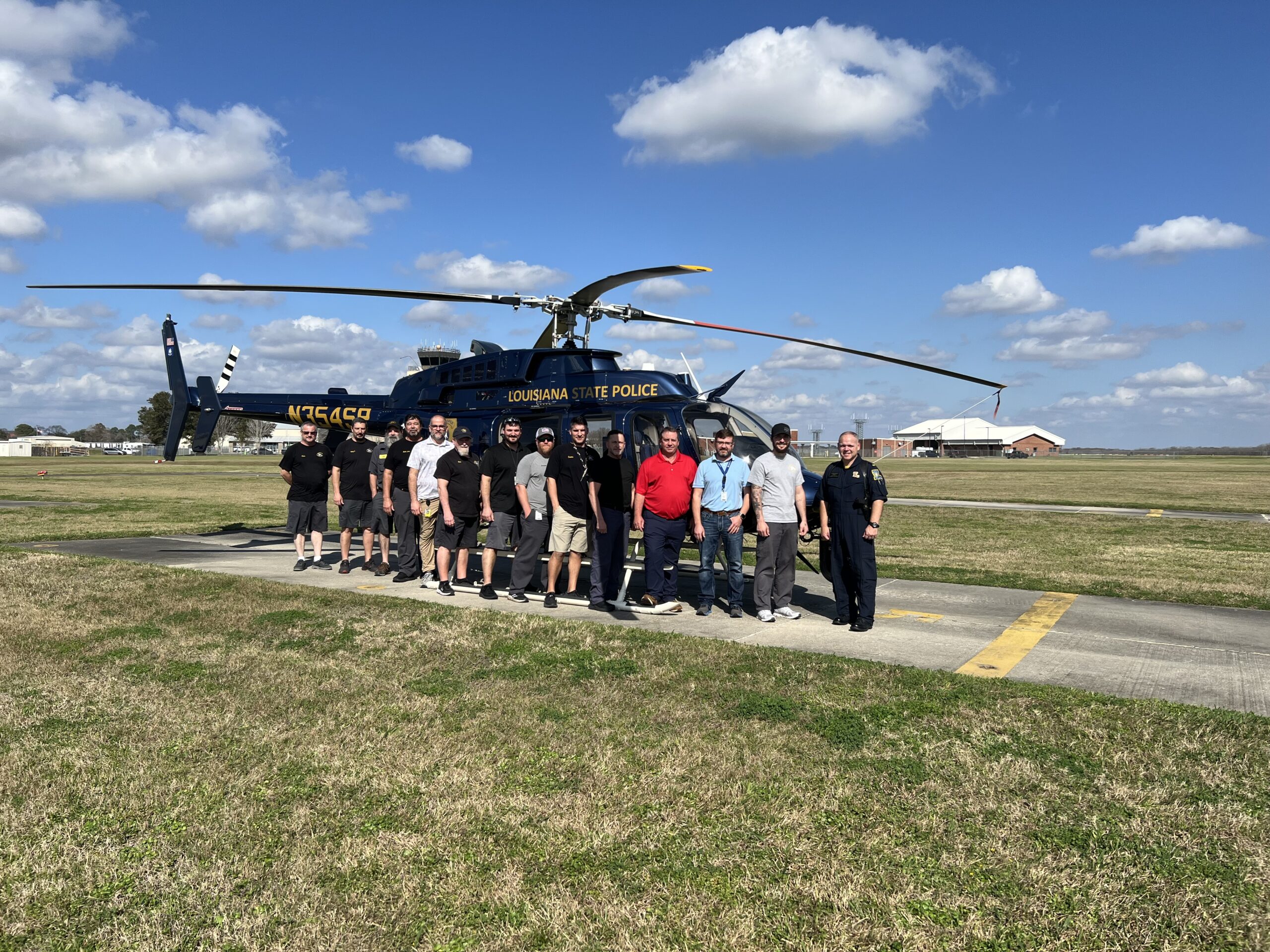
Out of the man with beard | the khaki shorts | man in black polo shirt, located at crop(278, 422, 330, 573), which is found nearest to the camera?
the khaki shorts

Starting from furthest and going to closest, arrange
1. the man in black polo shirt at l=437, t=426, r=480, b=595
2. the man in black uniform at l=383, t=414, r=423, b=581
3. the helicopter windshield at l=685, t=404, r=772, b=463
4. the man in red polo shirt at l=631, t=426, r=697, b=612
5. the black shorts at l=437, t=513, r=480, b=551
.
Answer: the man in black uniform at l=383, t=414, r=423, b=581 < the black shorts at l=437, t=513, r=480, b=551 < the man in black polo shirt at l=437, t=426, r=480, b=595 < the helicopter windshield at l=685, t=404, r=772, b=463 < the man in red polo shirt at l=631, t=426, r=697, b=612

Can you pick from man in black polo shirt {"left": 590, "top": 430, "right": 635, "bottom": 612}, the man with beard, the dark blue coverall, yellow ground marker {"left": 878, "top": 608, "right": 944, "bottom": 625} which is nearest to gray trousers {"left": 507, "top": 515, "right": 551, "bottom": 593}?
man in black polo shirt {"left": 590, "top": 430, "right": 635, "bottom": 612}

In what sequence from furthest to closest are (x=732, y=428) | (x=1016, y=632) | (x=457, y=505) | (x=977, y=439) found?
(x=977, y=439) < (x=457, y=505) < (x=732, y=428) < (x=1016, y=632)

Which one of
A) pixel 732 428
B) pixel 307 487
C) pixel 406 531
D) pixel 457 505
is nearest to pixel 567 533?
pixel 457 505

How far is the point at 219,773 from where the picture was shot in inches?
165

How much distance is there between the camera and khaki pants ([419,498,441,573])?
998 cm

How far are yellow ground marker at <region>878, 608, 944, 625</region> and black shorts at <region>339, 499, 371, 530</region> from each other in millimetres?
6585

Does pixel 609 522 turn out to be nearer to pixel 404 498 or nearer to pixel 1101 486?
pixel 404 498

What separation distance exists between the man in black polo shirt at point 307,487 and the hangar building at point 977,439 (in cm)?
12039

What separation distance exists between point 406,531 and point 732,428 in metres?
4.38

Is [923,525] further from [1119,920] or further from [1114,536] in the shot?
[1119,920]

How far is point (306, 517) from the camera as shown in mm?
11055

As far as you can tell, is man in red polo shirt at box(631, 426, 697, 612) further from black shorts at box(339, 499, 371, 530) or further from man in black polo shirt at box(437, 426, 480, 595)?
black shorts at box(339, 499, 371, 530)

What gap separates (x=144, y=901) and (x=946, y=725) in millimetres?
4132
